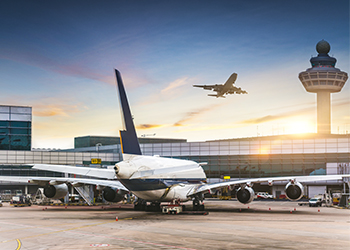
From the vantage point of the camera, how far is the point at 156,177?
37.2 metres

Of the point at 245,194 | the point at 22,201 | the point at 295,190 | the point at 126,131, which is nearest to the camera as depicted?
the point at 126,131

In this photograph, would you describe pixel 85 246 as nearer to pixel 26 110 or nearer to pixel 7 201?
pixel 7 201

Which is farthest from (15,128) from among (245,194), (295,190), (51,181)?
(295,190)

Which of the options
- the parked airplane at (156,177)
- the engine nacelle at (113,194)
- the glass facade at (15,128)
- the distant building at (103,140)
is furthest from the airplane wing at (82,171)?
the distant building at (103,140)

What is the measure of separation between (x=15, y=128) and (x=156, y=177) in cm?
5512

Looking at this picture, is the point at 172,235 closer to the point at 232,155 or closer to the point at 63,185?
the point at 63,185

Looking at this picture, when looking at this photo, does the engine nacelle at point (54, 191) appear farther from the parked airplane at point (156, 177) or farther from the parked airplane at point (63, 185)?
the parked airplane at point (156, 177)

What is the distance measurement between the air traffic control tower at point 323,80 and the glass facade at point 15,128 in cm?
10971

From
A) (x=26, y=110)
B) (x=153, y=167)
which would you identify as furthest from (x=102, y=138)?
(x=153, y=167)

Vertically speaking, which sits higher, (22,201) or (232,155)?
(232,155)

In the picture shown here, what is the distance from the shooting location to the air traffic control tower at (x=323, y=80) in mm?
154625

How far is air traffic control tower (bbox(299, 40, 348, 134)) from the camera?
15462cm

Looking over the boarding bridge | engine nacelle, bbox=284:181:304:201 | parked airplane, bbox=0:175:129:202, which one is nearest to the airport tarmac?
engine nacelle, bbox=284:181:304:201

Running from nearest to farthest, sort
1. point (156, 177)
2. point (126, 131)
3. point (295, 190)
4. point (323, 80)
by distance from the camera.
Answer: point (126, 131)
point (156, 177)
point (295, 190)
point (323, 80)
